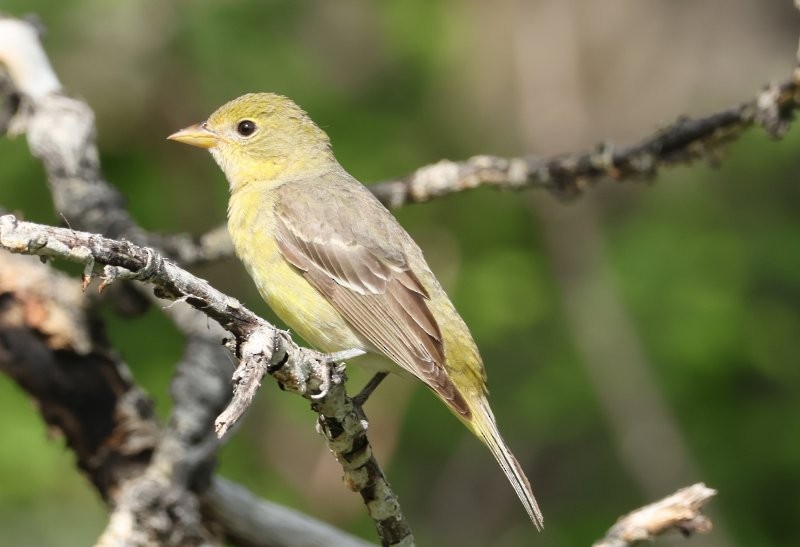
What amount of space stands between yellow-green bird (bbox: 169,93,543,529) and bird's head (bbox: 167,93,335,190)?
10 mm

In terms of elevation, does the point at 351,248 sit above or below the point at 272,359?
above

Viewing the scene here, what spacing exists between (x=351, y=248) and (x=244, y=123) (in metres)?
1.12

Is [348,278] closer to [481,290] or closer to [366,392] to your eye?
[366,392]

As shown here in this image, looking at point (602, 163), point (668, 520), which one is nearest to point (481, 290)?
point (602, 163)

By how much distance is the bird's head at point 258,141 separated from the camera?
5473 millimetres

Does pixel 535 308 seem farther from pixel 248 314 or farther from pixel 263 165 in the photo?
pixel 248 314

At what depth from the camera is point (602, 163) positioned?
5105 millimetres

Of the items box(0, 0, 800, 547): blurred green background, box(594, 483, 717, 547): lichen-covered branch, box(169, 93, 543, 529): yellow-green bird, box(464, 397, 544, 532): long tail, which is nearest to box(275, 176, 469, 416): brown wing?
box(169, 93, 543, 529): yellow-green bird

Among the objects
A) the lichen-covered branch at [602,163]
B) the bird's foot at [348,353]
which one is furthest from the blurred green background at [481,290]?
the bird's foot at [348,353]

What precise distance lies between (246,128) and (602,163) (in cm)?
179

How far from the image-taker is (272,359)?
3.05 meters

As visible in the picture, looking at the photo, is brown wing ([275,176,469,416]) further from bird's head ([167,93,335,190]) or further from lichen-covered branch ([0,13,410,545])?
lichen-covered branch ([0,13,410,545])

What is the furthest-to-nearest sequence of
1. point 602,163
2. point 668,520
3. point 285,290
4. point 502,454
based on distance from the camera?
point 602,163
point 285,290
point 502,454
point 668,520

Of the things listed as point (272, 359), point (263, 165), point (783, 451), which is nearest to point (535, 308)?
point (783, 451)
